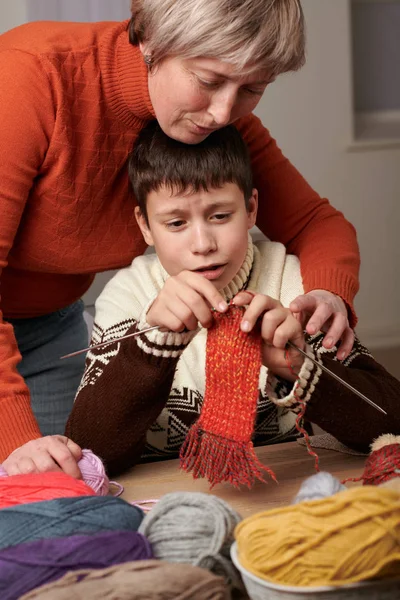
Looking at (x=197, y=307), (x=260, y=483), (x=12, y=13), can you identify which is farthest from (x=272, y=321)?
(x=12, y=13)

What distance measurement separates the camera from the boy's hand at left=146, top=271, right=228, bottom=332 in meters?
1.12

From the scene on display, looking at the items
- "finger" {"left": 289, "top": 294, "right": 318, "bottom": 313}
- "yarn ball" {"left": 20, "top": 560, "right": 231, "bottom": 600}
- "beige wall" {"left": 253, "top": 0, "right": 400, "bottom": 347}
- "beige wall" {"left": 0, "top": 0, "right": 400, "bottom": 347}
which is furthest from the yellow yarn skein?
"beige wall" {"left": 253, "top": 0, "right": 400, "bottom": 347}

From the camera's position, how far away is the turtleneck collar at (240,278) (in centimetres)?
146

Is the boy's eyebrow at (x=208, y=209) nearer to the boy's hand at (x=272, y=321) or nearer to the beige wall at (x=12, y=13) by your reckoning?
the boy's hand at (x=272, y=321)

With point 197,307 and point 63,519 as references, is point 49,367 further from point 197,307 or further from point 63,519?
point 63,519

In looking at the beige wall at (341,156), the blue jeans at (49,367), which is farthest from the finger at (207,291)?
the beige wall at (341,156)

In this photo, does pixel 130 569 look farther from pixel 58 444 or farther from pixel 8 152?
pixel 8 152

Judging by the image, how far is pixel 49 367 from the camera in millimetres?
1790

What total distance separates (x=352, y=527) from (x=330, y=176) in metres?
2.67

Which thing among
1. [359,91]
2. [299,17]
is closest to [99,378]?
[299,17]

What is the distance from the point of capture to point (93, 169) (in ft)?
4.64

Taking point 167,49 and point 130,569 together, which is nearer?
point 130,569

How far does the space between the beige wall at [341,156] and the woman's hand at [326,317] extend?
1.64 meters

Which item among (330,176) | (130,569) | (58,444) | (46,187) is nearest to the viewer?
(130,569)
